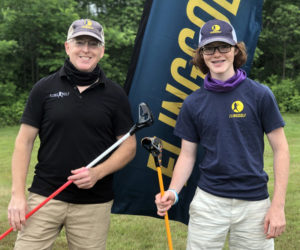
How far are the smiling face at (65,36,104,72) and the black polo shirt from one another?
0.11 meters

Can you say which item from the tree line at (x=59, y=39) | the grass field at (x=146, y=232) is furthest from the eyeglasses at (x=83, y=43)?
the tree line at (x=59, y=39)

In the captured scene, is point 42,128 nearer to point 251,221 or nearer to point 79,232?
point 79,232

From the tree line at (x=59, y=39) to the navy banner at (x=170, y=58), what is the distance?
11664 mm

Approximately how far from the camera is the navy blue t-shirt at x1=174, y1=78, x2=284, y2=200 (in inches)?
89.7

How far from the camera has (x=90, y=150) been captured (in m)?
2.47

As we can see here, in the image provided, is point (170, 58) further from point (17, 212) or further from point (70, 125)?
point (17, 212)

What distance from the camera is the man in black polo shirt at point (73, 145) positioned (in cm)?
242

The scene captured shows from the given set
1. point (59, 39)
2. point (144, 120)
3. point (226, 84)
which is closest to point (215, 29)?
point (226, 84)

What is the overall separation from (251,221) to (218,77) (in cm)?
85

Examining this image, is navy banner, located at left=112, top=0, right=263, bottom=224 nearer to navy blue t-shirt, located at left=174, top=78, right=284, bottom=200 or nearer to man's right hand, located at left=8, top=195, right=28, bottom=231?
navy blue t-shirt, located at left=174, top=78, right=284, bottom=200

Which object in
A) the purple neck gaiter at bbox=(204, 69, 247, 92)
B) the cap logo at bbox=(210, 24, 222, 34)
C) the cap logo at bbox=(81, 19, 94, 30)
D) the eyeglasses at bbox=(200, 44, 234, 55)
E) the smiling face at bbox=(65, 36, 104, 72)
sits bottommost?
the purple neck gaiter at bbox=(204, 69, 247, 92)

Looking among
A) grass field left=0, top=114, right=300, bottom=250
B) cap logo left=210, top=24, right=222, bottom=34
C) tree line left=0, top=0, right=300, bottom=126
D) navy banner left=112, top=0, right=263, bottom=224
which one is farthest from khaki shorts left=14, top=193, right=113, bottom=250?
tree line left=0, top=0, right=300, bottom=126

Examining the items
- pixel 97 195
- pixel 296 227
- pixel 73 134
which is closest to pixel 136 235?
pixel 296 227

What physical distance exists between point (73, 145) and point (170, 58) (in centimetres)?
113
